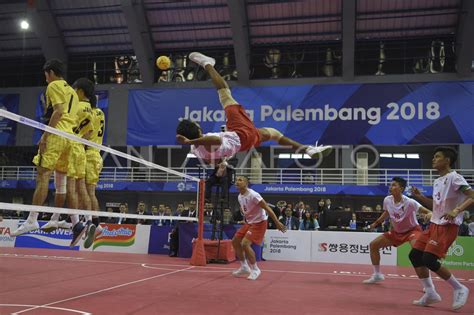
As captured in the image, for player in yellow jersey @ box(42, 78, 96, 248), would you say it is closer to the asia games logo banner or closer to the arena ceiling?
the asia games logo banner

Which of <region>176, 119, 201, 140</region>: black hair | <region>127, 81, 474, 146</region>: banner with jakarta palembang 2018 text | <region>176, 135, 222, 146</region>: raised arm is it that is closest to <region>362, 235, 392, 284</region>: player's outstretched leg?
<region>176, 135, 222, 146</region>: raised arm

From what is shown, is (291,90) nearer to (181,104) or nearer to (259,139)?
(181,104)

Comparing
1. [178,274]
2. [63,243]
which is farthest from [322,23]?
[178,274]

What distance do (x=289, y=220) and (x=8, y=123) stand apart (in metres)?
15.9

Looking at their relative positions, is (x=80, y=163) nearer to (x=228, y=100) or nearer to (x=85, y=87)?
(x=85, y=87)

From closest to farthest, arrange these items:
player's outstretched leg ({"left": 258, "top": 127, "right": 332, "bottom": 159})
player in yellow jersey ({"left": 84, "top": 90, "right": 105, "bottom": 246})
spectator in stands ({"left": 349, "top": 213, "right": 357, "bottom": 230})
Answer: player's outstretched leg ({"left": 258, "top": 127, "right": 332, "bottom": 159}), player in yellow jersey ({"left": 84, "top": 90, "right": 105, "bottom": 246}), spectator in stands ({"left": 349, "top": 213, "right": 357, "bottom": 230})

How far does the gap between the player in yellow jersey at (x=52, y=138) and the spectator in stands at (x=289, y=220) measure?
31.1ft

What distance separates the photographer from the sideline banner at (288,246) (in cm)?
1244

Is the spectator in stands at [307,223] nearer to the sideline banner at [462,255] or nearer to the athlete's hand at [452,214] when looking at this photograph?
the sideline banner at [462,255]

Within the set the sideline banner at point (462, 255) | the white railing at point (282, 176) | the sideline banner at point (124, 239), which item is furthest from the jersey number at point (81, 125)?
the white railing at point (282, 176)

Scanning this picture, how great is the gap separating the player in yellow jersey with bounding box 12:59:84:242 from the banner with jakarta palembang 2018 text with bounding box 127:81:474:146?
13.8m

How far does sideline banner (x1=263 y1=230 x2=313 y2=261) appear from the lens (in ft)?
40.8

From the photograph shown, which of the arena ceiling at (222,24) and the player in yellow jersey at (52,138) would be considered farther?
the arena ceiling at (222,24)

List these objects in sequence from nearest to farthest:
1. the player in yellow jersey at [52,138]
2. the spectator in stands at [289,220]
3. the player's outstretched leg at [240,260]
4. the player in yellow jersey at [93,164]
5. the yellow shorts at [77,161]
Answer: the player in yellow jersey at [52,138], the yellow shorts at [77,161], the player in yellow jersey at [93,164], the player's outstretched leg at [240,260], the spectator in stands at [289,220]
